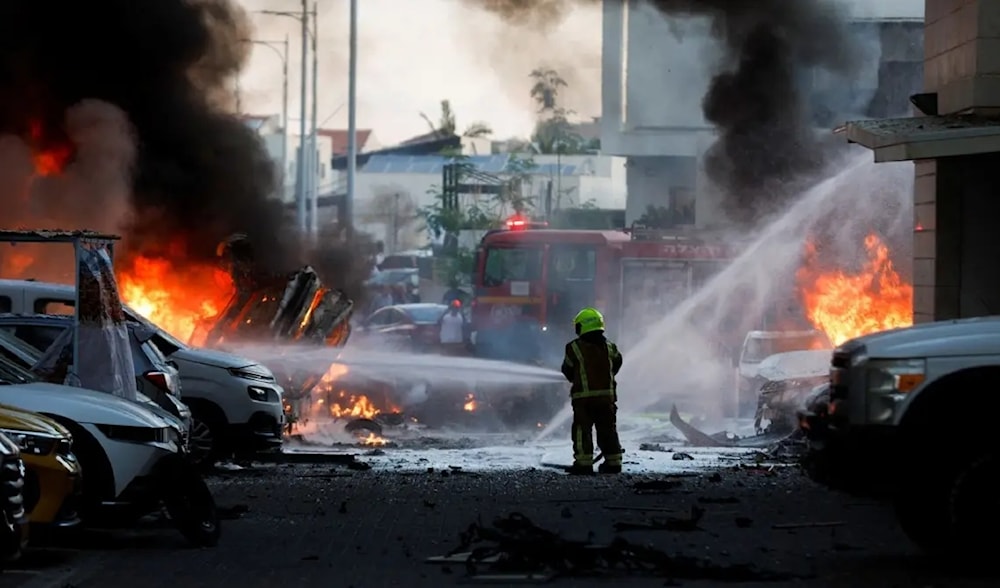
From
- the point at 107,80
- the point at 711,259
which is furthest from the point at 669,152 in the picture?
the point at 107,80

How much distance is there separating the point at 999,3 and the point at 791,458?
15.5ft

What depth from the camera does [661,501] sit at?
462 inches

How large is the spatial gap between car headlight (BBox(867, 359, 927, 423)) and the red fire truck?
731 inches

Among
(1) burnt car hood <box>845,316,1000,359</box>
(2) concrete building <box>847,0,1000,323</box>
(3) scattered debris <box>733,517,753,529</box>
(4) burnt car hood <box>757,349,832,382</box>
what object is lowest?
(3) scattered debris <box>733,517,753,529</box>

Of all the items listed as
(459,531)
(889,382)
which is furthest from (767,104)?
(889,382)

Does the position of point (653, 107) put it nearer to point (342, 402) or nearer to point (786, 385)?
point (342, 402)

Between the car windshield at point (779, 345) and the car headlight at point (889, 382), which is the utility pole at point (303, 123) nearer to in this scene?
the car windshield at point (779, 345)

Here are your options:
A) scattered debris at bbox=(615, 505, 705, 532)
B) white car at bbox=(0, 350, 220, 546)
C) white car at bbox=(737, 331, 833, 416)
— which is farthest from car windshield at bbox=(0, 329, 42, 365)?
white car at bbox=(737, 331, 833, 416)

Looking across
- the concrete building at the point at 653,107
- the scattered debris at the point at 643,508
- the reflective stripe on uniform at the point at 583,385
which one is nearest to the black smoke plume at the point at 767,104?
the concrete building at the point at 653,107

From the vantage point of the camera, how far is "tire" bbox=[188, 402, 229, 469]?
1434 cm

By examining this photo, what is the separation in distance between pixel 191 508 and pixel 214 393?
4873mm

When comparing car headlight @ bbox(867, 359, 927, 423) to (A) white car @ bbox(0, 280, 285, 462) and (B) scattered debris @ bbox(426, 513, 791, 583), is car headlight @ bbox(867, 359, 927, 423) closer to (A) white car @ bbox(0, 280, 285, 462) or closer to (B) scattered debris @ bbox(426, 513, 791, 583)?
(B) scattered debris @ bbox(426, 513, 791, 583)

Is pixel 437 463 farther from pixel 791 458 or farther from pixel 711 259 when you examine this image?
pixel 711 259

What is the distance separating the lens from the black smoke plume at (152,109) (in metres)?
21.7
